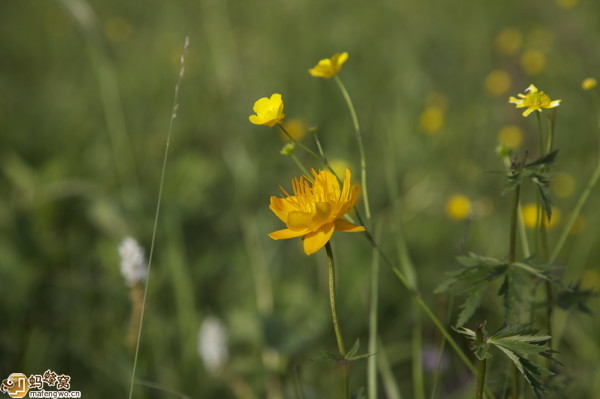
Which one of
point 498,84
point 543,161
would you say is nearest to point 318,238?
point 543,161

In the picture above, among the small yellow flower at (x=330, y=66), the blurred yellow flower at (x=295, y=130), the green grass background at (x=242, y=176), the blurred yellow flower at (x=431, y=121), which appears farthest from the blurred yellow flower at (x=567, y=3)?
the small yellow flower at (x=330, y=66)

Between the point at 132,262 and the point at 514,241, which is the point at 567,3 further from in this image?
the point at 132,262

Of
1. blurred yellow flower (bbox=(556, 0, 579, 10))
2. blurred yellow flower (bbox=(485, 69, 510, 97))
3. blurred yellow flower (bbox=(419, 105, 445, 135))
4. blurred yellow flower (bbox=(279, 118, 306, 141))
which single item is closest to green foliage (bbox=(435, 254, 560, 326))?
blurred yellow flower (bbox=(279, 118, 306, 141))

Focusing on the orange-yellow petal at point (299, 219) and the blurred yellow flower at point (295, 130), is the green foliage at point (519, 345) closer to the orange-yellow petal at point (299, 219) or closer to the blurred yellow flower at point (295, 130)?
the orange-yellow petal at point (299, 219)

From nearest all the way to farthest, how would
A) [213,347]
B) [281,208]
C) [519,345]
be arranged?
[519,345] → [281,208] → [213,347]

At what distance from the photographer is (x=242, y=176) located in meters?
2.10

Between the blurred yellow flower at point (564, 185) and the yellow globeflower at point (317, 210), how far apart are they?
Result: 1.65 metres

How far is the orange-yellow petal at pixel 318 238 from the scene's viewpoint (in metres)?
0.75

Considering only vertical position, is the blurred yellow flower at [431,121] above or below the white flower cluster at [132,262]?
above

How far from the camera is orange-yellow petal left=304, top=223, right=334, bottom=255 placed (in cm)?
75

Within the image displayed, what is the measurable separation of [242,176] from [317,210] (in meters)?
1.37

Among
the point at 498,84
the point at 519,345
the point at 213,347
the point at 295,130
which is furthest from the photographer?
the point at 498,84

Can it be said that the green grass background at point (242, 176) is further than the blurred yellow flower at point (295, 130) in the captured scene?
No

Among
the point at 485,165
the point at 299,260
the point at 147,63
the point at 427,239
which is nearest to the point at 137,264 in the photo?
the point at 299,260
